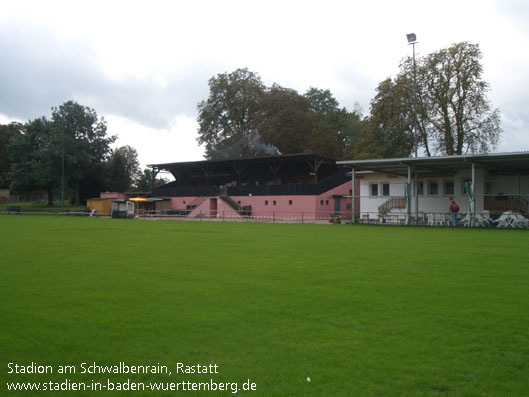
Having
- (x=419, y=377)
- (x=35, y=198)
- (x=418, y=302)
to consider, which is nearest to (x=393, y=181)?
(x=418, y=302)

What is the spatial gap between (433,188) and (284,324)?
107 ft

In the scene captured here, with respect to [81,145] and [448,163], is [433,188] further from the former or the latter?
[81,145]

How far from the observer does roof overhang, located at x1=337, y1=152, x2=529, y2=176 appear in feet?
84.4

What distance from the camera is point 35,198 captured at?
91250 mm

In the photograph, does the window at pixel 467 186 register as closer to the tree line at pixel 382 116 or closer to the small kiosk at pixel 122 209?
Result: the tree line at pixel 382 116

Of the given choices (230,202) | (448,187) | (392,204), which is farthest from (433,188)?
(230,202)

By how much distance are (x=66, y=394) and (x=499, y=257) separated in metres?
11.4

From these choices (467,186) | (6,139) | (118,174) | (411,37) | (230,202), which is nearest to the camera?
(467,186)

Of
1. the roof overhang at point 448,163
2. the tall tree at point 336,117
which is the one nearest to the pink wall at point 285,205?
the roof overhang at point 448,163

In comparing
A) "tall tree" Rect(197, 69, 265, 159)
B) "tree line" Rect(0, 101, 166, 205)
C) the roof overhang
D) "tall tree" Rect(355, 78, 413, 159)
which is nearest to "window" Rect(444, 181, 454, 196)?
the roof overhang

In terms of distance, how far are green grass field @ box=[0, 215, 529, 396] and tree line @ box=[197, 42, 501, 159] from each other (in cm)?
3132

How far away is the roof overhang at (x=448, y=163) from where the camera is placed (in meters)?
25.7

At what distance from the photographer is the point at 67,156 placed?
209 feet

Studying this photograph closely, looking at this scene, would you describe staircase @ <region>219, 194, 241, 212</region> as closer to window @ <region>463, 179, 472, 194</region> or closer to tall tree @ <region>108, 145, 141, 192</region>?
window @ <region>463, 179, 472, 194</region>
